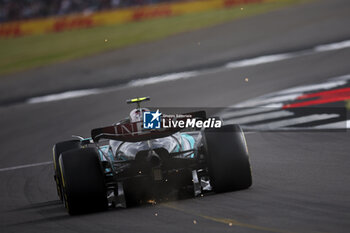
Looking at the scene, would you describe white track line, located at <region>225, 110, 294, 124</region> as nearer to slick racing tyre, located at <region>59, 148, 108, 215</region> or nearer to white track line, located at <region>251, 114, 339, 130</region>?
white track line, located at <region>251, 114, 339, 130</region>

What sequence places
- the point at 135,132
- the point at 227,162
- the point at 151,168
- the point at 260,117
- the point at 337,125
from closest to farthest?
the point at 151,168 → the point at 227,162 → the point at 135,132 → the point at 337,125 → the point at 260,117

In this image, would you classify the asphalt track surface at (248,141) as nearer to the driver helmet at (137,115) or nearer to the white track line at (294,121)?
the white track line at (294,121)

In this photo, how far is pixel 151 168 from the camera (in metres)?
9.19

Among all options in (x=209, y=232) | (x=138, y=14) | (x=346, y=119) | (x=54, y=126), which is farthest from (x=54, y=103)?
(x=209, y=232)

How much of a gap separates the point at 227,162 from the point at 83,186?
Answer: 1.75 metres

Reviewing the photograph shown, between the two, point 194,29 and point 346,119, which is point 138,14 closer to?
point 194,29

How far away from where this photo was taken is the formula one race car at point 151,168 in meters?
9.24

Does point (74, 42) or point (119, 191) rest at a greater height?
point (74, 42)

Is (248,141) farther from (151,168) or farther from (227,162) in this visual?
(151,168)

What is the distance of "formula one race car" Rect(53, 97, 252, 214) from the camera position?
9242 millimetres

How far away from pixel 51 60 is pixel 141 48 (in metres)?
3.54

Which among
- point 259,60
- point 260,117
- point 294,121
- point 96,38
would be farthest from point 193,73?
point 96,38

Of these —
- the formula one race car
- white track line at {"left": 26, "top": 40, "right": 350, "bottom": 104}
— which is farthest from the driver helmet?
white track line at {"left": 26, "top": 40, "right": 350, "bottom": 104}

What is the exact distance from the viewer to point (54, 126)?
18.6 metres
